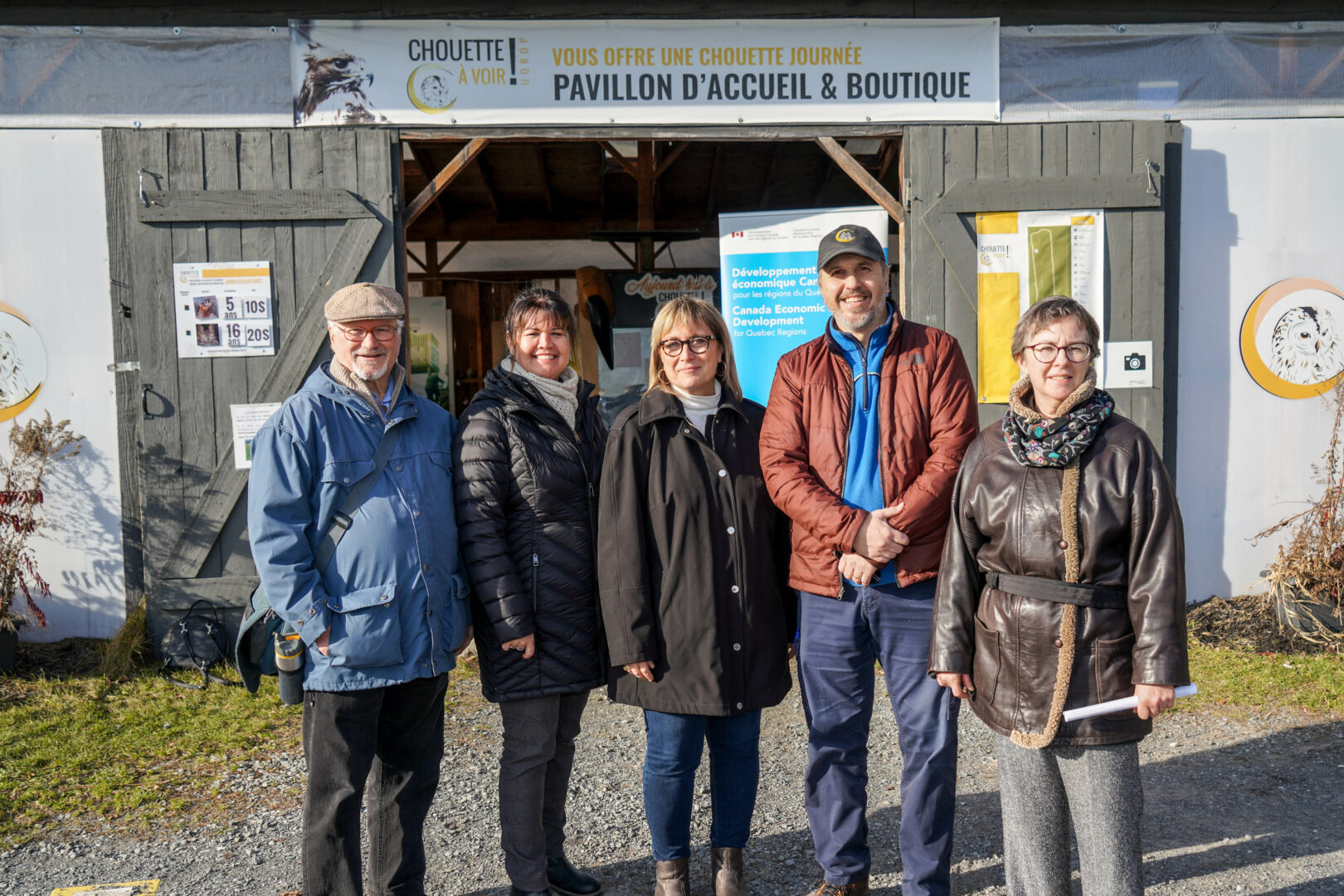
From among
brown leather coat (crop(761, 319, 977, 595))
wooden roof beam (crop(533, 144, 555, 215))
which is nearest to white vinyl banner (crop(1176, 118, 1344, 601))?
brown leather coat (crop(761, 319, 977, 595))

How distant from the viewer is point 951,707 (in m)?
2.63

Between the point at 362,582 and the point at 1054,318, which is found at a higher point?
the point at 1054,318

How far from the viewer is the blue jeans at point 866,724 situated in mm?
2633

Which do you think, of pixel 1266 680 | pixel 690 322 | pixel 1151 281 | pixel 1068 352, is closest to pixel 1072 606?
pixel 1068 352

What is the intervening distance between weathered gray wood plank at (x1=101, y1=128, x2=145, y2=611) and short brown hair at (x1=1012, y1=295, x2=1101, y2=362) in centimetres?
447

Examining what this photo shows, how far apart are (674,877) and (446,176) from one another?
385 centimetres

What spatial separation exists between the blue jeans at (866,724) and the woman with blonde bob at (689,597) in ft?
0.46

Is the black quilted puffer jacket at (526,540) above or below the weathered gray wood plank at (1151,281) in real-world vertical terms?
below

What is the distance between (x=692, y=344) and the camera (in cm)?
275

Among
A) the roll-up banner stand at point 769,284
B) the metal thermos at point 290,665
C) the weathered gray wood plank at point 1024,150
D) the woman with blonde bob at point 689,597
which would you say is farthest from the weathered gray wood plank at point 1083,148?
the metal thermos at point 290,665

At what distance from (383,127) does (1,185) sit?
202cm

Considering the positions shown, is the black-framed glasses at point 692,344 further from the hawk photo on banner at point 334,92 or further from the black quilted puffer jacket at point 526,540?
the hawk photo on banner at point 334,92

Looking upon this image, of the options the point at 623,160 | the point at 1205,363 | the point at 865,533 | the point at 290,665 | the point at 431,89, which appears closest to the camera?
the point at 290,665

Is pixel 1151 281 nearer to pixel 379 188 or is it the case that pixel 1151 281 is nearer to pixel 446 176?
pixel 446 176
